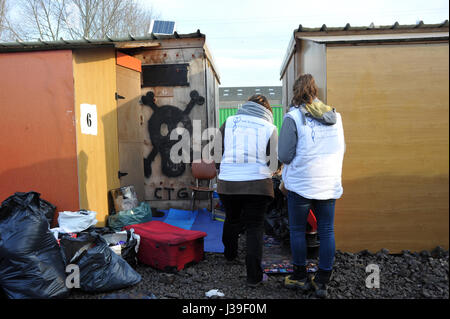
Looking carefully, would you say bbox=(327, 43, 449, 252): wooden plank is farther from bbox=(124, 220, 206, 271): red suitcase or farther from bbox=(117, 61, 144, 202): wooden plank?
bbox=(117, 61, 144, 202): wooden plank

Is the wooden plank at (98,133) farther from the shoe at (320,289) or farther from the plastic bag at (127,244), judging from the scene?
the shoe at (320,289)

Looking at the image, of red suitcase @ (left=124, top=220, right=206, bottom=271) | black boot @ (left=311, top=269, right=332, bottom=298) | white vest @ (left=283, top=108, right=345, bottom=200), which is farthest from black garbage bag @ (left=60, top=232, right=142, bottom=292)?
white vest @ (left=283, top=108, right=345, bottom=200)

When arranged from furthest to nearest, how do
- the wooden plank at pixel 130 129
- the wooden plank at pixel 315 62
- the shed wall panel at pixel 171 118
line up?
the shed wall panel at pixel 171 118
the wooden plank at pixel 130 129
the wooden plank at pixel 315 62

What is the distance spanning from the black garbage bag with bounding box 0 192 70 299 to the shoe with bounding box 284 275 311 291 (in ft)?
6.25

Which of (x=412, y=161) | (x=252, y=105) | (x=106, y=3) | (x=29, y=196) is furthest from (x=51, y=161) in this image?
(x=106, y=3)

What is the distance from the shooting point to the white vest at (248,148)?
278 cm

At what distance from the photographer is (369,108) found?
3.39m

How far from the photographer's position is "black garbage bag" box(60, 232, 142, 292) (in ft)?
9.02

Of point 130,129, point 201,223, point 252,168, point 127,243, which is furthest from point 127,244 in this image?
point 130,129

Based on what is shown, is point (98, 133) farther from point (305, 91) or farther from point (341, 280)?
point (341, 280)

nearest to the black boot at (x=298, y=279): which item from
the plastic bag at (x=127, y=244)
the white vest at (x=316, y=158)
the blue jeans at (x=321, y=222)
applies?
the blue jeans at (x=321, y=222)

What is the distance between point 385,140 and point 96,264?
315 cm

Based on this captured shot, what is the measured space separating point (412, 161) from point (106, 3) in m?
15.4

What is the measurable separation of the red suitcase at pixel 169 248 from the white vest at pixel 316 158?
1457mm
